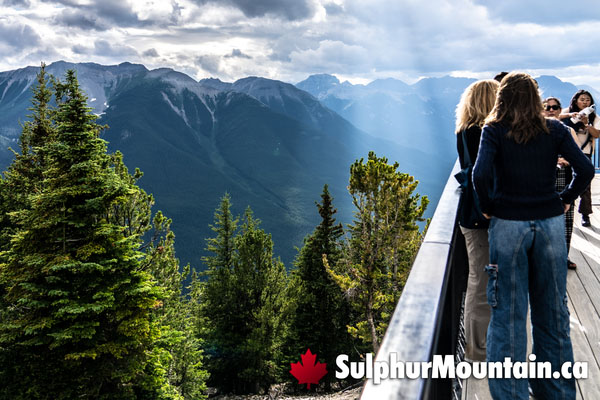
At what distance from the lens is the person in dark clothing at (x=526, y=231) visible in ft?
7.40

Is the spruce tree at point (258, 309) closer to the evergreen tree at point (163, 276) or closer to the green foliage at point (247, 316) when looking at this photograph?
the green foliage at point (247, 316)

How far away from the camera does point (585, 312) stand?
3.50m

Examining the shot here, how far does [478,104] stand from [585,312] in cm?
204

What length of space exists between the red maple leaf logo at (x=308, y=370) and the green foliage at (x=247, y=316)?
137 cm

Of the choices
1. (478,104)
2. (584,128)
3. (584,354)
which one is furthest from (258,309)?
(478,104)

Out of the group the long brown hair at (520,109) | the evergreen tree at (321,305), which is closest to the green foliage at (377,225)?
the evergreen tree at (321,305)

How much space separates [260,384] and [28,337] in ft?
67.1

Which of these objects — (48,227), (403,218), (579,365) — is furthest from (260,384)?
(579,365)

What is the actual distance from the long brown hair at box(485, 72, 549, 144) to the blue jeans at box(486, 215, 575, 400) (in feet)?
1.62

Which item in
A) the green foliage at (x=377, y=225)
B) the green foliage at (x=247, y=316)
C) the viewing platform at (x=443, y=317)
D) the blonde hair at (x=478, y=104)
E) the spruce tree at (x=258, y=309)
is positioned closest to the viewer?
the viewing platform at (x=443, y=317)

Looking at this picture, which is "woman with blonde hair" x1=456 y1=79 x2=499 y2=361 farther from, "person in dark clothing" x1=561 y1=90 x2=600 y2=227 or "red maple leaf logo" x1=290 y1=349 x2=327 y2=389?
"red maple leaf logo" x1=290 y1=349 x2=327 y2=389

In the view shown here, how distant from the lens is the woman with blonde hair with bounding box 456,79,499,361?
2.85 meters

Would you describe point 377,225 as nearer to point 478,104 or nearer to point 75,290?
point 75,290

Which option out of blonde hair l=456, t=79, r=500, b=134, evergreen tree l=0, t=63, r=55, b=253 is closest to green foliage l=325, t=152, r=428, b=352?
blonde hair l=456, t=79, r=500, b=134
